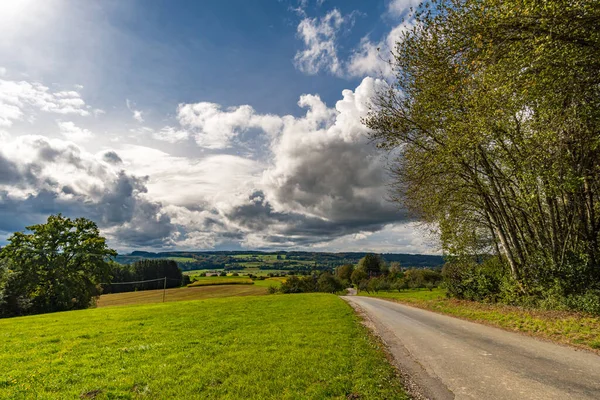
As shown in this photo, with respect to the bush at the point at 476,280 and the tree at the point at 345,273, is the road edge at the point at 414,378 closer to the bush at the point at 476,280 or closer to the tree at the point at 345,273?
the bush at the point at 476,280

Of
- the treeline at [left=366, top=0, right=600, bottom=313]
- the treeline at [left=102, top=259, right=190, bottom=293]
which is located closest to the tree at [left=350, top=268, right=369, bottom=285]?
the treeline at [left=102, top=259, right=190, bottom=293]

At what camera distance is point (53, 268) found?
163ft

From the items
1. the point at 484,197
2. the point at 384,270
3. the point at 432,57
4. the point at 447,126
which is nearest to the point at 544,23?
the point at 432,57

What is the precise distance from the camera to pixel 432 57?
42.4 ft

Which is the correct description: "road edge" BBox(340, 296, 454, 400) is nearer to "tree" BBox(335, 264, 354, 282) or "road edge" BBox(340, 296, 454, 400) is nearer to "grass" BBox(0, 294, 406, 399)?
"grass" BBox(0, 294, 406, 399)

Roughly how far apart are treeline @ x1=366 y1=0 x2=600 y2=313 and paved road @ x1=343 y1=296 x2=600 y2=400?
799cm

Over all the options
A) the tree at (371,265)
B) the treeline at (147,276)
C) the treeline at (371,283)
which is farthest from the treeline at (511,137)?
the treeline at (147,276)

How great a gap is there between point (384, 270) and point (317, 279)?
46978 mm

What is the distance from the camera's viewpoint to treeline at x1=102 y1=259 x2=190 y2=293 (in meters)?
114

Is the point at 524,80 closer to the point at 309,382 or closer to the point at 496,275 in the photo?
the point at 309,382

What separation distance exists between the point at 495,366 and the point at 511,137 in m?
12.9

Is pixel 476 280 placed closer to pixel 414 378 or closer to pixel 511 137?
pixel 511 137

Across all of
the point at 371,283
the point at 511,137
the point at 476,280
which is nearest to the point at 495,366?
the point at 511,137

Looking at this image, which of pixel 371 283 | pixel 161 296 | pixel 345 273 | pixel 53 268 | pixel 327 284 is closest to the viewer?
pixel 53 268
